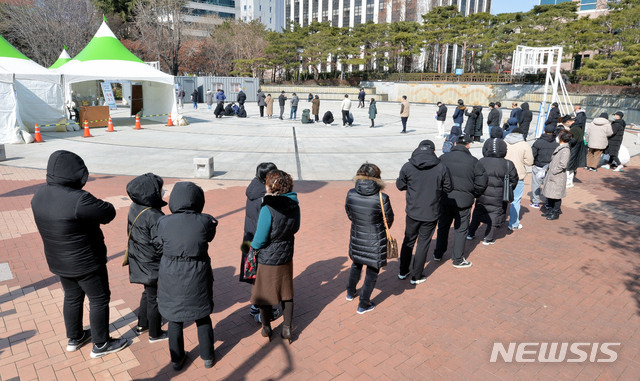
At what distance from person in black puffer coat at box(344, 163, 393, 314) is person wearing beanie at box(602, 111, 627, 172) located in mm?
11864

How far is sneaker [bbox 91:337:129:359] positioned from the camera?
13.5 ft

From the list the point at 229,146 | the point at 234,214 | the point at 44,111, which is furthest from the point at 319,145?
the point at 44,111

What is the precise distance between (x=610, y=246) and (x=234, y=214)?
695 cm

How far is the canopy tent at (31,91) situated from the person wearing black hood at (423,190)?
57.3 feet

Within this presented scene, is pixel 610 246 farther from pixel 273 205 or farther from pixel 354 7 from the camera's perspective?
pixel 354 7

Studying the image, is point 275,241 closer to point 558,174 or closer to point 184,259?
point 184,259

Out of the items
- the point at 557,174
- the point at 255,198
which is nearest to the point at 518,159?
the point at 557,174

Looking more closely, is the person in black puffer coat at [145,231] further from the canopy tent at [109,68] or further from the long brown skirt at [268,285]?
the canopy tent at [109,68]

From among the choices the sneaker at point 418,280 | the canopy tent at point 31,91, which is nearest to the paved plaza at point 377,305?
the sneaker at point 418,280

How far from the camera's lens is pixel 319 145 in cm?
1686

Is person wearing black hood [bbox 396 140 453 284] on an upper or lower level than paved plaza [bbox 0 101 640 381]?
upper

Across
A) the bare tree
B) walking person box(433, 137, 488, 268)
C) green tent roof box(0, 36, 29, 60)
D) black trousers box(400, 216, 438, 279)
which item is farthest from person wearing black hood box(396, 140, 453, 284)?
the bare tree

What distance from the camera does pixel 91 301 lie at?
4.04 m

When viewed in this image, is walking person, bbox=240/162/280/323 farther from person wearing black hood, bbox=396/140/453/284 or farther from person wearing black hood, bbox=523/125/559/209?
person wearing black hood, bbox=523/125/559/209
